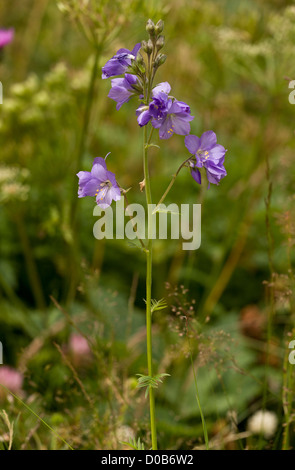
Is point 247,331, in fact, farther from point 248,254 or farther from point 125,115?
point 125,115

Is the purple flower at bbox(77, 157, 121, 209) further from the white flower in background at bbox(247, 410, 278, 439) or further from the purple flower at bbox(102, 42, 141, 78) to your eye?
the white flower in background at bbox(247, 410, 278, 439)

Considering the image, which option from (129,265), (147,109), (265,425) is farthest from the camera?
(129,265)

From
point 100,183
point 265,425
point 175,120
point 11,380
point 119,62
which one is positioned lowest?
point 265,425

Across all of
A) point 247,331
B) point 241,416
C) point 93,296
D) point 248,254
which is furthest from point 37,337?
point 248,254

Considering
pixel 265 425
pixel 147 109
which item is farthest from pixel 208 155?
pixel 265 425

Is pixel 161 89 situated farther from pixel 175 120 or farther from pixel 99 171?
pixel 99 171

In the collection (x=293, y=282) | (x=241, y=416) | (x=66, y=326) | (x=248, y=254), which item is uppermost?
(x=248, y=254)

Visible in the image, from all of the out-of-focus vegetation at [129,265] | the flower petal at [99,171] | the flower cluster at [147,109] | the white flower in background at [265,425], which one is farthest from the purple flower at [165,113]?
the white flower in background at [265,425]
